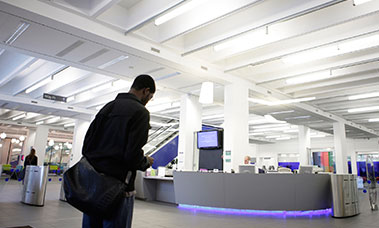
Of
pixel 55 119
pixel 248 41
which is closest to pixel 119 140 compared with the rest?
pixel 248 41

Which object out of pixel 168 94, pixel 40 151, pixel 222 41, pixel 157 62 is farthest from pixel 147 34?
pixel 40 151

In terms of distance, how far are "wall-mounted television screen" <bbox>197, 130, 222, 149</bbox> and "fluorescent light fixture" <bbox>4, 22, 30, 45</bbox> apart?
5.88 metres

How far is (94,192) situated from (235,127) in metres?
7.13

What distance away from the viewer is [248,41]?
6418 mm

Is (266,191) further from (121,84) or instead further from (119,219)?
(121,84)

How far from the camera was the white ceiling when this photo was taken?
202 inches

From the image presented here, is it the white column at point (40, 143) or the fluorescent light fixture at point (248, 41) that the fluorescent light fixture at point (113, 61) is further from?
the white column at point (40, 143)

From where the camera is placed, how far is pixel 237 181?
6051mm

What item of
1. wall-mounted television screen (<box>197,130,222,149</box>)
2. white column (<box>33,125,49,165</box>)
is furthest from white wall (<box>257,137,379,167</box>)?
white column (<box>33,125,49,165</box>)

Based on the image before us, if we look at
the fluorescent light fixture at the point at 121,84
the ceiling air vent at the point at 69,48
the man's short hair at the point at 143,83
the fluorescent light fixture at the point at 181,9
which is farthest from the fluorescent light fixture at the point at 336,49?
the man's short hair at the point at 143,83

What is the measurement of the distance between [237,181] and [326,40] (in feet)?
12.2

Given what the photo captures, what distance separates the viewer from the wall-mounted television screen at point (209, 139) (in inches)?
352

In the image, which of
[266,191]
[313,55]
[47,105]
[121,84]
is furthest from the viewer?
[47,105]

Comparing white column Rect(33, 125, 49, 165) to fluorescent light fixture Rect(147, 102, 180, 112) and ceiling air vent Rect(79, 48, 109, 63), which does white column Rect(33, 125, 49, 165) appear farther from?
ceiling air vent Rect(79, 48, 109, 63)
